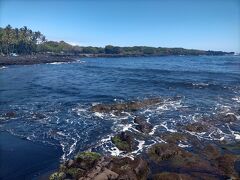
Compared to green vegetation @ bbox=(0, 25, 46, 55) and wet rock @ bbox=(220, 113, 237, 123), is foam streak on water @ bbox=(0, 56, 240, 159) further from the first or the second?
green vegetation @ bbox=(0, 25, 46, 55)

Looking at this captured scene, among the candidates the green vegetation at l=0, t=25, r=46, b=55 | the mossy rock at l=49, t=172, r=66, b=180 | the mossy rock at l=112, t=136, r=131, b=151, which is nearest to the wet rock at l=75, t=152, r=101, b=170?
the mossy rock at l=49, t=172, r=66, b=180

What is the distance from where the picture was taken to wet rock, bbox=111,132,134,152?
23292mm

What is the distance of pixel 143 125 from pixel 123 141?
4.44 metres

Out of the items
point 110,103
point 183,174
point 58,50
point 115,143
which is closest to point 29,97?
point 110,103

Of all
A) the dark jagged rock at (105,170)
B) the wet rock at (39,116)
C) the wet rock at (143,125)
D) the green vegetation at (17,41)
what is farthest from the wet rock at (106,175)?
the green vegetation at (17,41)

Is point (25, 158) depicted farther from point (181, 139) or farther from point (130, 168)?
point (181, 139)

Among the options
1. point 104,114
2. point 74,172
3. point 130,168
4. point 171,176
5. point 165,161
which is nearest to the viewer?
point 171,176

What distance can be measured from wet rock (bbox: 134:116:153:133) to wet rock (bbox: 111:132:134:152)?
278cm

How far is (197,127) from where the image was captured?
92.8 feet

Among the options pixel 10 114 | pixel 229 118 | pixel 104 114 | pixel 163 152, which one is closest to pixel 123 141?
pixel 163 152

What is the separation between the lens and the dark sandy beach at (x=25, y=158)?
19.1 meters

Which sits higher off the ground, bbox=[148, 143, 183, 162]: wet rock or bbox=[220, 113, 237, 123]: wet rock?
bbox=[220, 113, 237, 123]: wet rock

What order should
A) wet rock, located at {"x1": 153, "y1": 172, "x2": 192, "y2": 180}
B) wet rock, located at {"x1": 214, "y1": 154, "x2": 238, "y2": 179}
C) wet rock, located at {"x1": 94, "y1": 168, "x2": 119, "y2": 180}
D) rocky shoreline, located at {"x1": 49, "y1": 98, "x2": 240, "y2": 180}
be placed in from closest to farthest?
1. wet rock, located at {"x1": 94, "y1": 168, "x2": 119, "y2": 180}
2. wet rock, located at {"x1": 153, "y1": 172, "x2": 192, "y2": 180}
3. rocky shoreline, located at {"x1": 49, "y1": 98, "x2": 240, "y2": 180}
4. wet rock, located at {"x1": 214, "y1": 154, "x2": 238, "y2": 179}

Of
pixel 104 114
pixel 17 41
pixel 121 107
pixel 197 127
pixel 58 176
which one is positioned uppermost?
pixel 17 41
